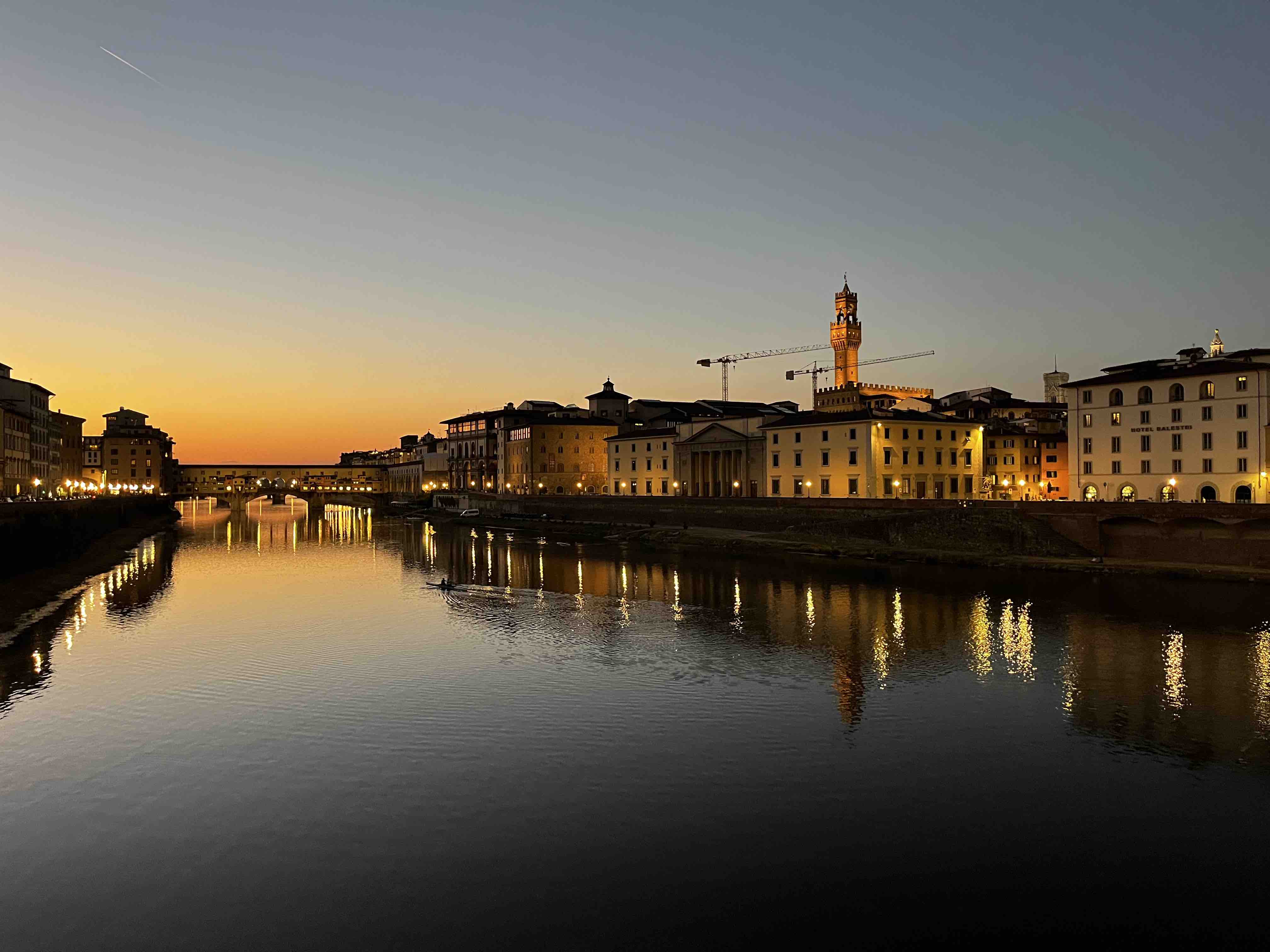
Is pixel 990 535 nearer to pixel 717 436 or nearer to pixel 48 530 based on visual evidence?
pixel 717 436

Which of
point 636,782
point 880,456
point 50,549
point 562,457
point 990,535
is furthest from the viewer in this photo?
point 562,457

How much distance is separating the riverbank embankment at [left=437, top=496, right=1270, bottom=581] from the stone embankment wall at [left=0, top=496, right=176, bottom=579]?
50.9 meters

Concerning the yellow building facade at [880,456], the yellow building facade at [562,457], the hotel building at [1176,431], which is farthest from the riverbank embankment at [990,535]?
the yellow building facade at [562,457]

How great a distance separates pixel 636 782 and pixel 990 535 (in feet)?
180

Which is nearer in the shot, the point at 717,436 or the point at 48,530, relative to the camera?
the point at 48,530

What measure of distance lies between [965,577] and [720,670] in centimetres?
3314

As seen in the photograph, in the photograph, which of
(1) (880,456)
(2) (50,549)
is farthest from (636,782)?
(1) (880,456)

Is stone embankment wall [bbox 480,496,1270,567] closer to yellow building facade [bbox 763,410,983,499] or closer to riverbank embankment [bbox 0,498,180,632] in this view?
yellow building facade [bbox 763,410,983,499]

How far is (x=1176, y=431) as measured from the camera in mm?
69625

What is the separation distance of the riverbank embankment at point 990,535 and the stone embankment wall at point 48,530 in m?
50.9

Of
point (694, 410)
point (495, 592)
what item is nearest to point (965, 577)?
point (495, 592)

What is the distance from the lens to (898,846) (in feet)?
59.9

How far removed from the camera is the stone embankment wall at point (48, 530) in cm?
6097

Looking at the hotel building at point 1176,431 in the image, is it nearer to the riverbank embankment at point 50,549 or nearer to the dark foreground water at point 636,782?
the dark foreground water at point 636,782
